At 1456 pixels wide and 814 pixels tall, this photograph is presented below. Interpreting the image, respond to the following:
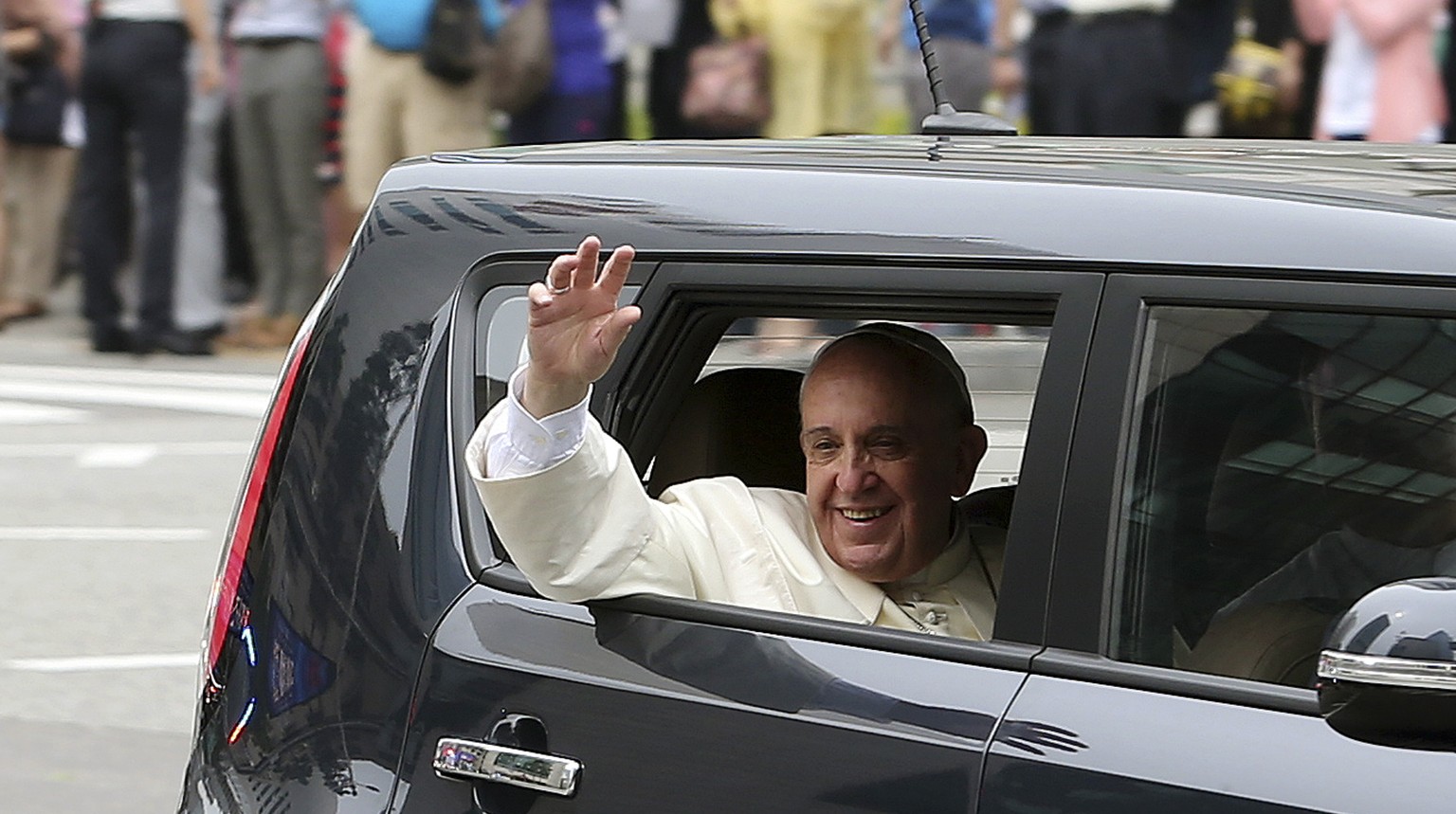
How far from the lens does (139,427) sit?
448 inches

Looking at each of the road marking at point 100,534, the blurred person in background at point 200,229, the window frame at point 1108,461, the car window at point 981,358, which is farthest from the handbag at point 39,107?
the window frame at point 1108,461

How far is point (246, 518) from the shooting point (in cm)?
322

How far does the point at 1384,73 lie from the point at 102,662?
5.59 m

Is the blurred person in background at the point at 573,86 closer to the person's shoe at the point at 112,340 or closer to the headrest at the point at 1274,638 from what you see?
the person's shoe at the point at 112,340

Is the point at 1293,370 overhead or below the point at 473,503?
overhead

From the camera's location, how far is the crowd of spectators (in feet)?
34.9

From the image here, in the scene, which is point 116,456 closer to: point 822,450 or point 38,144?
point 38,144

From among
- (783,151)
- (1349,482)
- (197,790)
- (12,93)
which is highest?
(12,93)

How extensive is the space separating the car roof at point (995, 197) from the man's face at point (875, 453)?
10.9 inches

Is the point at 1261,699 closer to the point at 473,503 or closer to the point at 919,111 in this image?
the point at 473,503

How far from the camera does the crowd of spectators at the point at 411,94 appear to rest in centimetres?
1064

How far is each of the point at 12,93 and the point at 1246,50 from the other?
6620 millimetres

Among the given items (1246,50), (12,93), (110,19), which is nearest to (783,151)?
(1246,50)

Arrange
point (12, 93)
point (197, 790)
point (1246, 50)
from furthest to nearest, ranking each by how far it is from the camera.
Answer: point (12, 93) → point (1246, 50) → point (197, 790)
